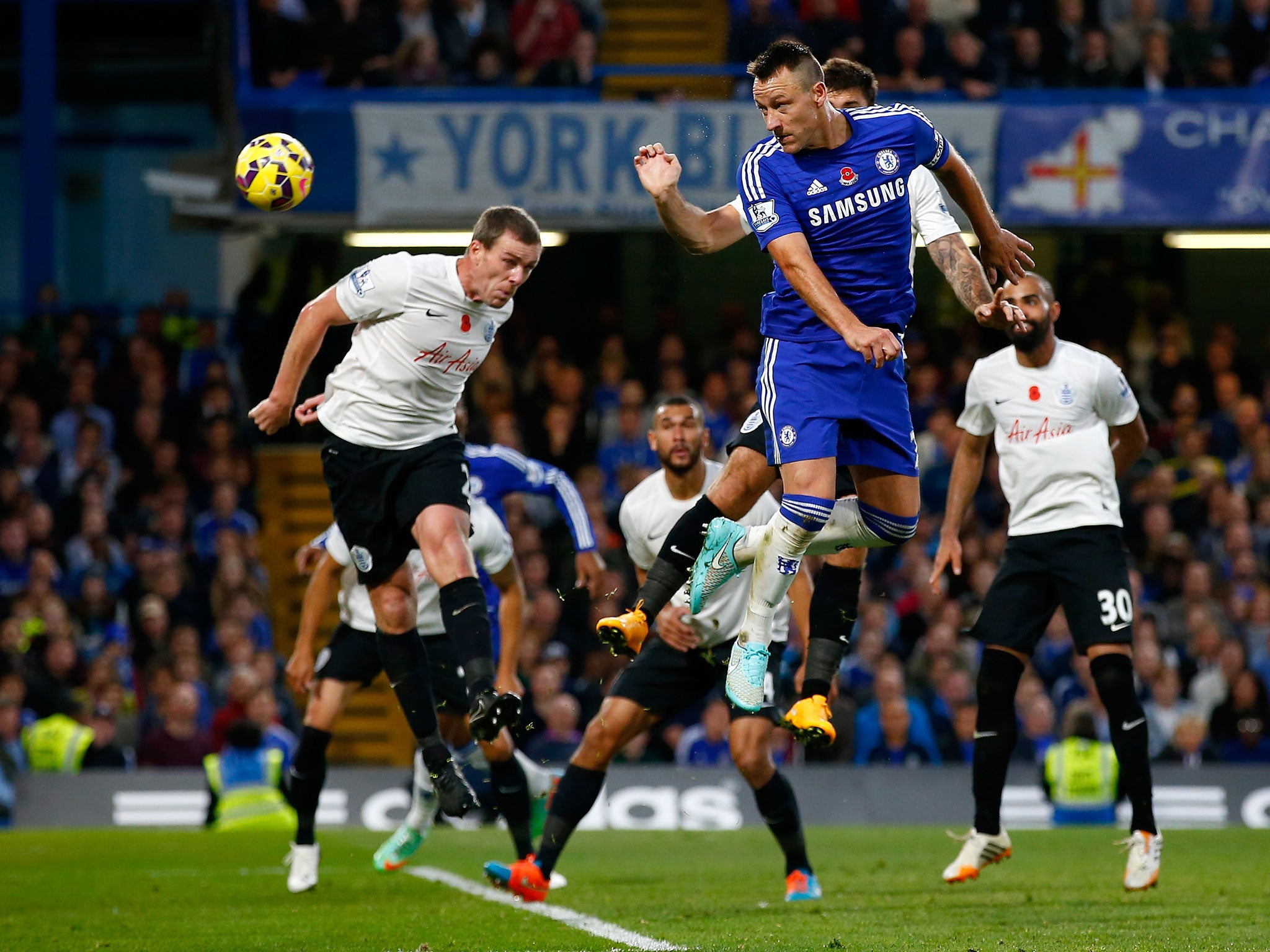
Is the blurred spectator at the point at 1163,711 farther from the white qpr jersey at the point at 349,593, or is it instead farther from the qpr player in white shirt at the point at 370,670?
the white qpr jersey at the point at 349,593

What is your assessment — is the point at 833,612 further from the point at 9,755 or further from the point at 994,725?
the point at 9,755

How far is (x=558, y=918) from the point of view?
8109 millimetres

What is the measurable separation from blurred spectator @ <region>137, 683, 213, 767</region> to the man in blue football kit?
8587mm

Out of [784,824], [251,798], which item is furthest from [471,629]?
[251,798]

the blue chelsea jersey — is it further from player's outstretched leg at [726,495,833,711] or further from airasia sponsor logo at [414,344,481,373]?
airasia sponsor logo at [414,344,481,373]

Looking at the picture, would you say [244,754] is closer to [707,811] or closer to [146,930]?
[707,811]

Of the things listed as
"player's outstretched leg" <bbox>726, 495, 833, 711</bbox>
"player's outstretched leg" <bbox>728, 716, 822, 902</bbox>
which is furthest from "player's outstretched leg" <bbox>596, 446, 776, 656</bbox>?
"player's outstretched leg" <bbox>728, 716, 822, 902</bbox>

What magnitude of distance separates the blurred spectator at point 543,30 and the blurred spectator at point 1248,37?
21.8ft

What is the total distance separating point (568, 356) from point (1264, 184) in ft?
25.6

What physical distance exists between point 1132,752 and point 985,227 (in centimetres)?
264

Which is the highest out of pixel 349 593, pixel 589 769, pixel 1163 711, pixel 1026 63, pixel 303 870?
pixel 1026 63

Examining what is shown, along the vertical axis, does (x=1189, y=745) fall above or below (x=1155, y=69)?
below

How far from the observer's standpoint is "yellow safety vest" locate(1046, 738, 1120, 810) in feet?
46.1

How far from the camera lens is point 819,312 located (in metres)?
6.97
